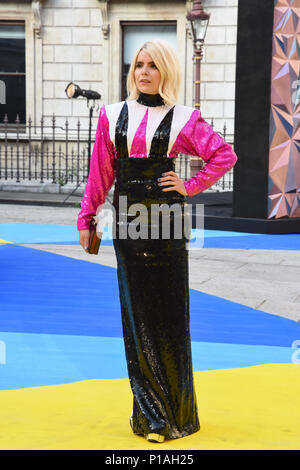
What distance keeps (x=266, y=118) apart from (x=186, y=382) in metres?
7.76

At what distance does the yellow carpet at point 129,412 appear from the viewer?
2854mm

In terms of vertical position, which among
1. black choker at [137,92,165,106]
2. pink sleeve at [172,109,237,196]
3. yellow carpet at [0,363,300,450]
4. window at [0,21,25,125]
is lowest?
yellow carpet at [0,363,300,450]

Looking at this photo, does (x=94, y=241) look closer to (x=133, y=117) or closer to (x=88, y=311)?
(x=133, y=117)

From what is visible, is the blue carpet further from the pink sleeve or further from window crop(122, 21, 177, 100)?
window crop(122, 21, 177, 100)

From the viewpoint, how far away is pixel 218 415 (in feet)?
10.6

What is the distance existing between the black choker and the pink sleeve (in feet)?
0.49

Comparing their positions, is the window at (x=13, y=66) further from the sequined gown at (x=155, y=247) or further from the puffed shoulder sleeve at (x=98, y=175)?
the sequined gown at (x=155, y=247)

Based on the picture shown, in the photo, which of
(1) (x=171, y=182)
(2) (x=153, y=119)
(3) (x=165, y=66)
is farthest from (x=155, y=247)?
(3) (x=165, y=66)

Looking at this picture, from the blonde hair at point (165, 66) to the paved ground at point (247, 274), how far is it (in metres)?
3.03

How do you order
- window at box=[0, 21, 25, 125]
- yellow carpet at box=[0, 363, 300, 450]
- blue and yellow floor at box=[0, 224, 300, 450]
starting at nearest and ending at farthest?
1. yellow carpet at box=[0, 363, 300, 450]
2. blue and yellow floor at box=[0, 224, 300, 450]
3. window at box=[0, 21, 25, 125]

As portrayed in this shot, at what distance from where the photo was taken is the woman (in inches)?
109

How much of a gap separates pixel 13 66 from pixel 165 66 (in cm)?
1681

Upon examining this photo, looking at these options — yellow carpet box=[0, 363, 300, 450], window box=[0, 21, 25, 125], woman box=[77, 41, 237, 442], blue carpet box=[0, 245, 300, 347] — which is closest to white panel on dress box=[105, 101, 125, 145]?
woman box=[77, 41, 237, 442]

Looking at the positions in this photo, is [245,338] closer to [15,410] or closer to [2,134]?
[15,410]
